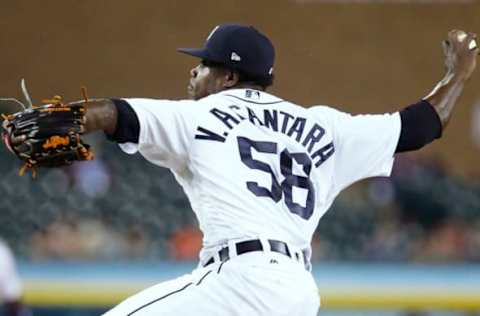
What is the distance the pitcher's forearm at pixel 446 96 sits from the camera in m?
3.78

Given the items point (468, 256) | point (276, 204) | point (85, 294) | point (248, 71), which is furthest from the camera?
point (468, 256)

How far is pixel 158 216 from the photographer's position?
9.38 metres

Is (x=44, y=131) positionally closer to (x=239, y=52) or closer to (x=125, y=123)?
(x=125, y=123)

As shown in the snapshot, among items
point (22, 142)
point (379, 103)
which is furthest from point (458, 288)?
point (22, 142)

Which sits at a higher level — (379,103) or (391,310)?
(379,103)

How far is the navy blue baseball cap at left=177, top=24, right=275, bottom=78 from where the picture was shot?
354cm

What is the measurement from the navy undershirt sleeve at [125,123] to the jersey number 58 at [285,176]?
1.05 ft

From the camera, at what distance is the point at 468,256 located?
9039 millimetres

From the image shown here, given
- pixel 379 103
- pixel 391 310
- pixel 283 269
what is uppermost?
pixel 283 269

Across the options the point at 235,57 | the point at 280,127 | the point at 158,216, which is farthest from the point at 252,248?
the point at 158,216

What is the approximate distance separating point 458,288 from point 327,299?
3.21 feet

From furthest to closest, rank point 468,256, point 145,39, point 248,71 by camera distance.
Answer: point 145,39
point 468,256
point 248,71

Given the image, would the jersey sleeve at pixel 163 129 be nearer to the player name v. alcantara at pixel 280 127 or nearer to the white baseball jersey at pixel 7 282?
the player name v. alcantara at pixel 280 127

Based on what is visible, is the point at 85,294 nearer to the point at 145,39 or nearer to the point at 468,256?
the point at 468,256
